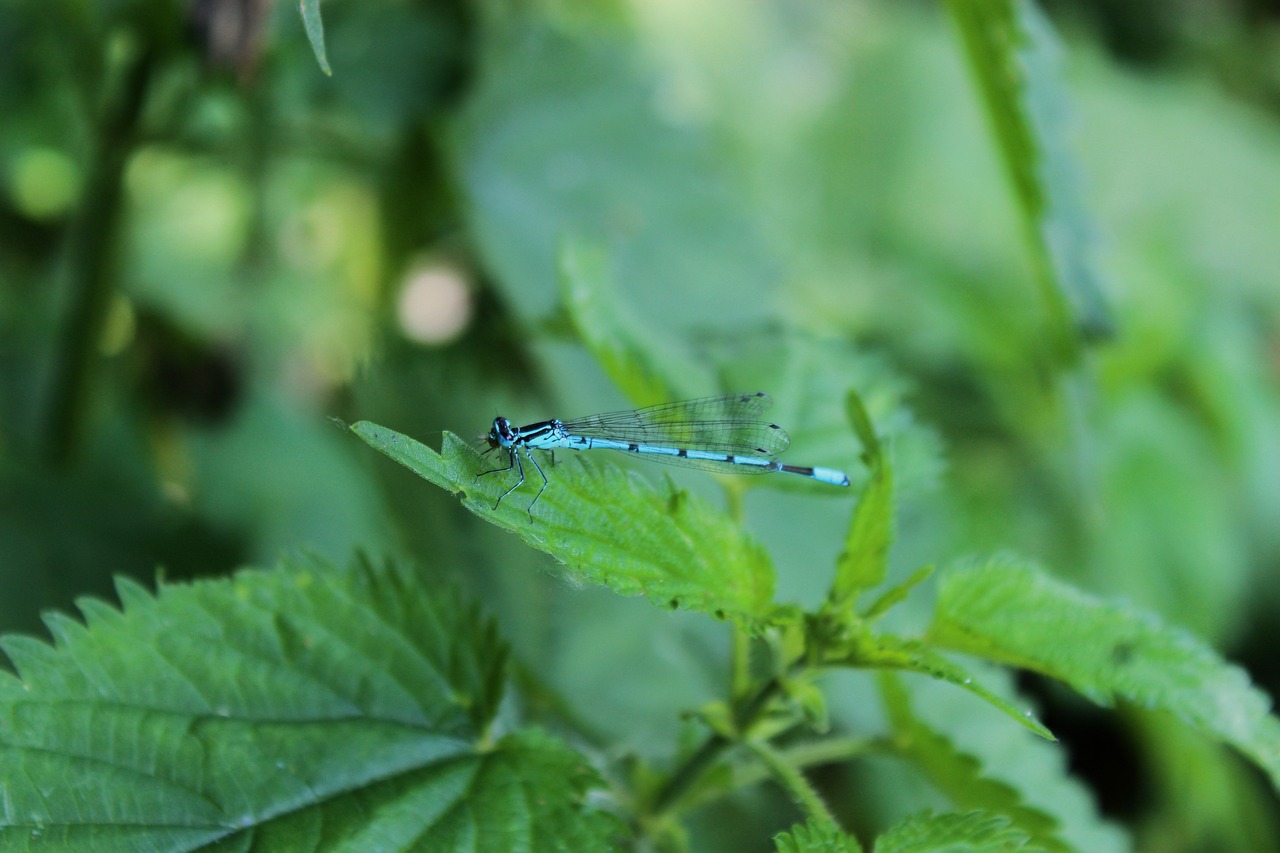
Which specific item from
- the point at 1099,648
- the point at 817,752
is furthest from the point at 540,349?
the point at 1099,648

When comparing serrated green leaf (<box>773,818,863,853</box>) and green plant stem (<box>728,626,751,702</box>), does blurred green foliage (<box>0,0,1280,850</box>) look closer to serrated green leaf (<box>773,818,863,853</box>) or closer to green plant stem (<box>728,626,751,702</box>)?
green plant stem (<box>728,626,751,702</box>)


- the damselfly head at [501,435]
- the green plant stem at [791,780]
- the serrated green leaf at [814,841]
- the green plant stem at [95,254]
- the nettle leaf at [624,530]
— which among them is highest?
the green plant stem at [95,254]

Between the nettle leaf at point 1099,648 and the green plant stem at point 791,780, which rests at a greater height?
the nettle leaf at point 1099,648

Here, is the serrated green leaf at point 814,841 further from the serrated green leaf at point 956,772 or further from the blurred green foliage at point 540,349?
the blurred green foliage at point 540,349

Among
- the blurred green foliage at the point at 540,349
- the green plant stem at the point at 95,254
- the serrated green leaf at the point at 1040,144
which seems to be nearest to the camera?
the serrated green leaf at the point at 1040,144

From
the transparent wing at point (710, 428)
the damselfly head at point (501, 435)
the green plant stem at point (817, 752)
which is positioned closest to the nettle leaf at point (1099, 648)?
the green plant stem at point (817, 752)

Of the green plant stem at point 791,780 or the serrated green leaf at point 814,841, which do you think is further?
the green plant stem at point 791,780

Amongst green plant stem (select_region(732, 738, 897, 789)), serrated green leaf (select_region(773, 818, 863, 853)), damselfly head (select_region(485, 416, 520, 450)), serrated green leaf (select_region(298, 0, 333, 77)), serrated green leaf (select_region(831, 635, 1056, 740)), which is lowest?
serrated green leaf (select_region(773, 818, 863, 853))

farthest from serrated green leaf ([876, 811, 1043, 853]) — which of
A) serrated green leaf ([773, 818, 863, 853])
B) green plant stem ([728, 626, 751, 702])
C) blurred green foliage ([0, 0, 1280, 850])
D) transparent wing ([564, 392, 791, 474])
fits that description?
transparent wing ([564, 392, 791, 474])
